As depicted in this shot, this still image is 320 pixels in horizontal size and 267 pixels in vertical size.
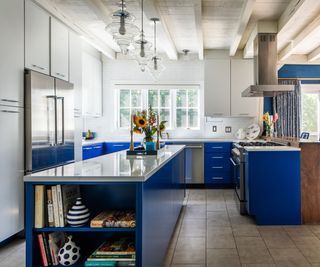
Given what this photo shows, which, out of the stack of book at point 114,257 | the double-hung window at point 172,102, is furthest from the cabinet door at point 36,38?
the double-hung window at point 172,102

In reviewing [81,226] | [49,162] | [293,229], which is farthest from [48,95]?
[293,229]

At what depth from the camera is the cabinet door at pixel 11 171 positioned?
3070 millimetres

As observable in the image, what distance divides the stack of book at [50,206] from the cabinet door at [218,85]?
4.84 m

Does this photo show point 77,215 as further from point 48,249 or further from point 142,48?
point 142,48

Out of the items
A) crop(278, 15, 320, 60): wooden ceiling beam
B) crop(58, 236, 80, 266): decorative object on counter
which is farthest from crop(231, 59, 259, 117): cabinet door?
crop(58, 236, 80, 266): decorative object on counter

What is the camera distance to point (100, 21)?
15.2 feet

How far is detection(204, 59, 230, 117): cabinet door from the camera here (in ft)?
21.2

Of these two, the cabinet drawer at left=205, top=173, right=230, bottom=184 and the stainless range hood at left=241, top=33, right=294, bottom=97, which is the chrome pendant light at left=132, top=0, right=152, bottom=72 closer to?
the stainless range hood at left=241, top=33, right=294, bottom=97

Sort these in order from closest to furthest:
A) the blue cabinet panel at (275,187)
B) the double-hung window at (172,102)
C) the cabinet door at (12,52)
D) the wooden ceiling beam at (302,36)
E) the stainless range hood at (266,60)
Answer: the cabinet door at (12,52) < the blue cabinet panel at (275,187) < the wooden ceiling beam at (302,36) < the stainless range hood at (266,60) < the double-hung window at (172,102)

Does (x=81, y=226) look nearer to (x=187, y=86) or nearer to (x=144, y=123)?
(x=144, y=123)

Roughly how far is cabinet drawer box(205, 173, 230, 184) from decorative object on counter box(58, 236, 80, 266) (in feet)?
14.9

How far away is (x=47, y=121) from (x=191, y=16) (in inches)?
91.8

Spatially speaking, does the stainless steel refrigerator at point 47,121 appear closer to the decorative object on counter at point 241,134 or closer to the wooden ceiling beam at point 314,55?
the decorative object on counter at point 241,134

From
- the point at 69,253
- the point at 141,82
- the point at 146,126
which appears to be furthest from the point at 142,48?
the point at 141,82
